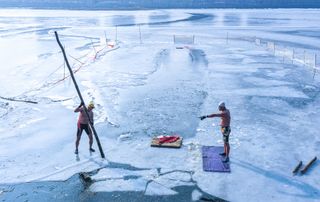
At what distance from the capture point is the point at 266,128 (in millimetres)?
12516

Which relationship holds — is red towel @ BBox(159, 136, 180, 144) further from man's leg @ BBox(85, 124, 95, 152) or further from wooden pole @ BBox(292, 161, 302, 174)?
wooden pole @ BBox(292, 161, 302, 174)

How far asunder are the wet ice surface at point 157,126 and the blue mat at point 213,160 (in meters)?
0.23

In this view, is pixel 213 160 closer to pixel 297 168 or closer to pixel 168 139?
pixel 168 139

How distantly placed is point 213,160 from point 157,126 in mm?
3190

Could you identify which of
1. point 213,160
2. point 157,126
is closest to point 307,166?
point 213,160

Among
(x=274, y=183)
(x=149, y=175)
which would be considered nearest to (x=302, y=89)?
(x=274, y=183)

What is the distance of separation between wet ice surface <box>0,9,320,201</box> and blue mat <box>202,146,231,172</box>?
0.75 feet

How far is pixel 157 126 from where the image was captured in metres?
12.8

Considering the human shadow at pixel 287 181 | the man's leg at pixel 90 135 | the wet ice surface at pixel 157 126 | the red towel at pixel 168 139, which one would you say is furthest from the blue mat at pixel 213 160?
the man's leg at pixel 90 135

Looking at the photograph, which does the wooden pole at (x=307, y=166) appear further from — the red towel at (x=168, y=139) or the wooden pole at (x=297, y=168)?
the red towel at (x=168, y=139)

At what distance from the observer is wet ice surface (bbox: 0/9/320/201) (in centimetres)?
891

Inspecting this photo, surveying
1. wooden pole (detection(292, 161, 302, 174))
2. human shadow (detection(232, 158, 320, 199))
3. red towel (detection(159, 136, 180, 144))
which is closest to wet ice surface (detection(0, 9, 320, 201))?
human shadow (detection(232, 158, 320, 199))

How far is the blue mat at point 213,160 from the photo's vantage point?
9.70 meters

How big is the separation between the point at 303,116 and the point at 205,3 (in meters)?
91.2
